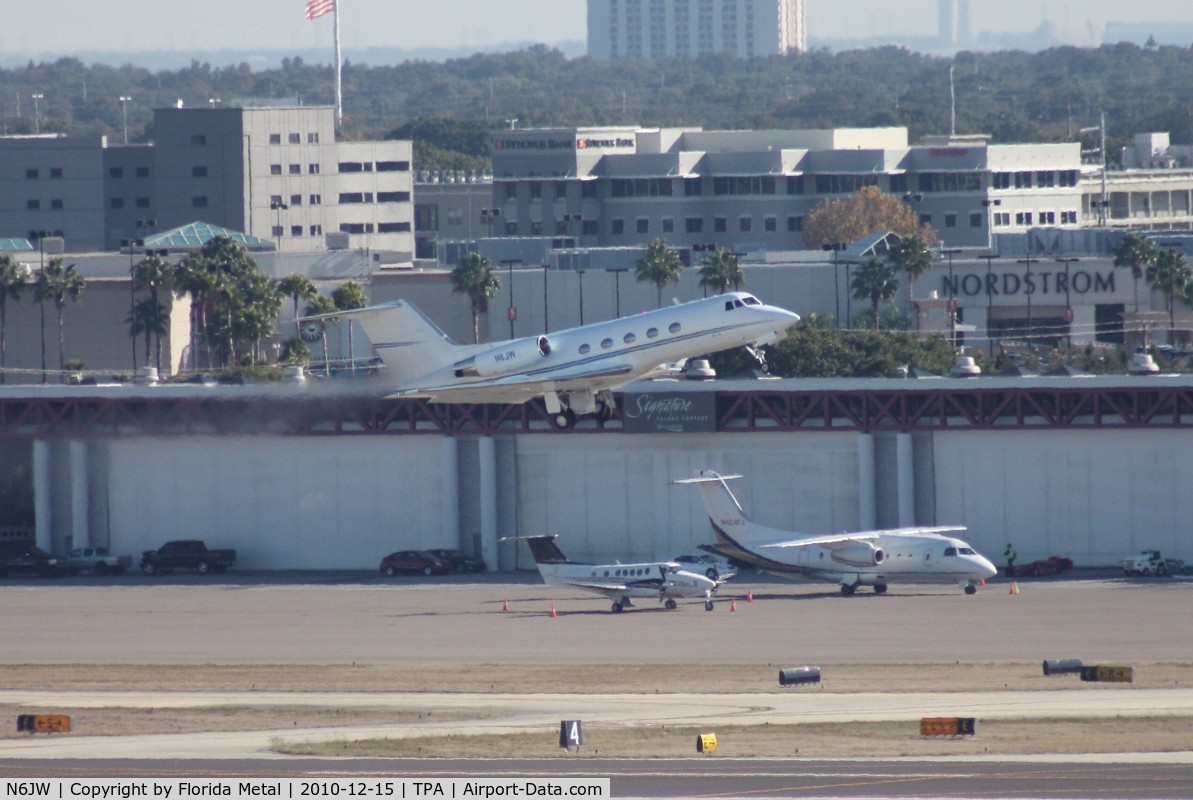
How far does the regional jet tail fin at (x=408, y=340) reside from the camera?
233 ft

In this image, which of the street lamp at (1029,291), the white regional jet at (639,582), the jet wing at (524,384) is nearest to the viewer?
the jet wing at (524,384)

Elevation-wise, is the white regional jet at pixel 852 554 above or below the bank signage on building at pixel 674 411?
below

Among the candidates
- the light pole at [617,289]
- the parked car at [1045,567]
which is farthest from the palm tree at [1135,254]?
the parked car at [1045,567]

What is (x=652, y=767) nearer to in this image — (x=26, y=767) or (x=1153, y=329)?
(x=26, y=767)

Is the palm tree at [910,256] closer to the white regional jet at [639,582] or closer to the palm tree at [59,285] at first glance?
the palm tree at [59,285]

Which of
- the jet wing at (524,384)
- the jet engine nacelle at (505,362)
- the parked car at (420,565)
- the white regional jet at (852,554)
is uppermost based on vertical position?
the jet engine nacelle at (505,362)

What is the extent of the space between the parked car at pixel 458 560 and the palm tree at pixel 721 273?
64218 millimetres

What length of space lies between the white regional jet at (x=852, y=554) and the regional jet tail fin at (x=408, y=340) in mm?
17275

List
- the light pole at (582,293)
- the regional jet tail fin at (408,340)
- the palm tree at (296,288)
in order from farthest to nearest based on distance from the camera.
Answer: the light pole at (582,293), the palm tree at (296,288), the regional jet tail fin at (408,340)

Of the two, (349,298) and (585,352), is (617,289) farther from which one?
(585,352)

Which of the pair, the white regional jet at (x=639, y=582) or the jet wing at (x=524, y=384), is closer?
the jet wing at (x=524, y=384)

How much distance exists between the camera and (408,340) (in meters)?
71.6

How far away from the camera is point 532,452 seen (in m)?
95.9


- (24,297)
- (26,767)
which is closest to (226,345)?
(24,297)
